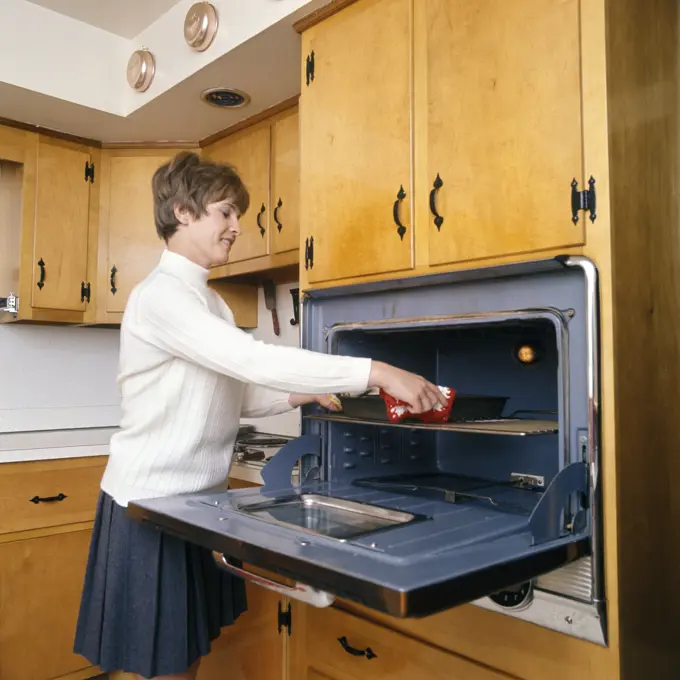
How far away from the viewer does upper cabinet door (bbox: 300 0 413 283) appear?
1.54 m

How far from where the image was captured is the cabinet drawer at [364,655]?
1305 mm

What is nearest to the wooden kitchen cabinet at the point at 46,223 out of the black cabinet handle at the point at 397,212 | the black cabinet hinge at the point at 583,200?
the black cabinet handle at the point at 397,212

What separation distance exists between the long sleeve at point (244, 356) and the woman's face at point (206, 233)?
21 cm

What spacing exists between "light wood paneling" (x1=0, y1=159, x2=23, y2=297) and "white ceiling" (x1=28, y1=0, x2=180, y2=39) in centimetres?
77

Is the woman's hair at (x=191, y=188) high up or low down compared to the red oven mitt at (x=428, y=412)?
up

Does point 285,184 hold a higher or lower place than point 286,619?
higher

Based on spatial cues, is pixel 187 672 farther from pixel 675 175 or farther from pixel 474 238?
pixel 675 175

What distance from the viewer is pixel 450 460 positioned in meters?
1.80

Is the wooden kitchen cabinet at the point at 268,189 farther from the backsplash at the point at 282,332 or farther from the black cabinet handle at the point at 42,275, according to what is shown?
the black cabinet handle at the point at 42,275

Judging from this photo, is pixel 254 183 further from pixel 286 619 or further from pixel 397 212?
pixel 286 619

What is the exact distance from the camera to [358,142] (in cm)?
163

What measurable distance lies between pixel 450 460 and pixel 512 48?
3.42 ft

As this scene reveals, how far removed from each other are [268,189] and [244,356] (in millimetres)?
1377

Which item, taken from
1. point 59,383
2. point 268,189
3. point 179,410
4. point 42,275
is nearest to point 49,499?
point 59,383
